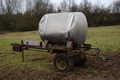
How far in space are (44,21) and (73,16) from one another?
1.28 m

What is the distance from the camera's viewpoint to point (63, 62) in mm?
4613

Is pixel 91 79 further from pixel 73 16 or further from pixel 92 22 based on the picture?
pixel 92 22

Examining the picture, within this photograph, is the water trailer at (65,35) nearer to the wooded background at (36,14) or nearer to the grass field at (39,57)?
the grass field at (39,57)

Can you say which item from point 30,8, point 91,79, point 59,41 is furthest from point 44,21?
point 30,8

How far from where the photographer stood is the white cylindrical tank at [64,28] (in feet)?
14.7

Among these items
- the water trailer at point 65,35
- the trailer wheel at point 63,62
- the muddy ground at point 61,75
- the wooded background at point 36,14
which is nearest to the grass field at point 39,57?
the muddy ground at point 61,75

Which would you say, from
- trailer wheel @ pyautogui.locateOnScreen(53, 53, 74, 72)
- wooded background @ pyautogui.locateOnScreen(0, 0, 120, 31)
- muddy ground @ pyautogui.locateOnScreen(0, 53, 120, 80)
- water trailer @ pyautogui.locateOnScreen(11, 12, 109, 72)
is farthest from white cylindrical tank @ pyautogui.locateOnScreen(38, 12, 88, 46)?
wooded background @ pyautogui.locateOnScreen(0, 0, 120, 31)

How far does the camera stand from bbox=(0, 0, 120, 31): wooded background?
2699 cm

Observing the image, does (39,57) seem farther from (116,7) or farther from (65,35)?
(116,7)

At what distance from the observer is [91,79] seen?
407 centimetres

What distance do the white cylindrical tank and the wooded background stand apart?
2323 centimetres

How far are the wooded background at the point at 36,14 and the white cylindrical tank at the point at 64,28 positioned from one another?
23.2 metres

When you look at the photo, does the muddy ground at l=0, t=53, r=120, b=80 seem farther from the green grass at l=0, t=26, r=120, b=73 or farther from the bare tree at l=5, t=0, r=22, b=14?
the bare tree at l=5, t=0, r=22, b=14

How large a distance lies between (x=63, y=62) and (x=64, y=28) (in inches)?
51.6
